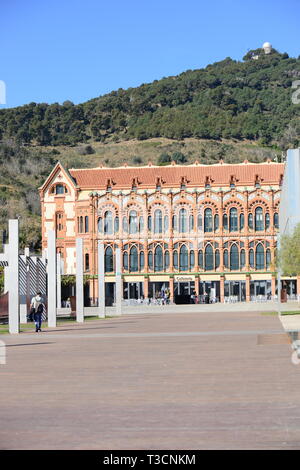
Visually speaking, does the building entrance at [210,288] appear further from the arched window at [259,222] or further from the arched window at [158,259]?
the arched window at [259,222]

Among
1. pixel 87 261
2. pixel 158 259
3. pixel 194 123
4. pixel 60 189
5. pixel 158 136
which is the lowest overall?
pixel 87 261

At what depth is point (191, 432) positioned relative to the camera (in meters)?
10.3

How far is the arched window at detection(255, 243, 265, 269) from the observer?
3826 inches

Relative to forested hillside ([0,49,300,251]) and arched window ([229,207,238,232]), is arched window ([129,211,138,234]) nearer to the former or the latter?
arched window ([229,207,238,232])

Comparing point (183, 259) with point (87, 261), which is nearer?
point (183, 259)

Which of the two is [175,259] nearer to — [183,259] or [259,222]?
[183,259]

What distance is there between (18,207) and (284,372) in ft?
362

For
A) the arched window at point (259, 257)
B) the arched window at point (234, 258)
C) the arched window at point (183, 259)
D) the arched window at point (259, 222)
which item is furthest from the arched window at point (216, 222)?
the arched window at point (259, 257)

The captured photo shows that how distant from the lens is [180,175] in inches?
3912

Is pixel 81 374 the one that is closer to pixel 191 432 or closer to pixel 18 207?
pixel 191 432

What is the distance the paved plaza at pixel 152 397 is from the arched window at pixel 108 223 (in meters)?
73.4

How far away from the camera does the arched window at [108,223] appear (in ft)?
325

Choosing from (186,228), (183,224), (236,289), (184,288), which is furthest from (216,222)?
(184,288)

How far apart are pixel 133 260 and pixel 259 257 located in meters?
13.3
